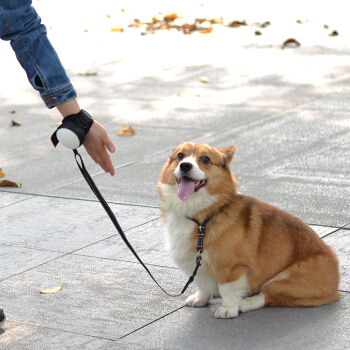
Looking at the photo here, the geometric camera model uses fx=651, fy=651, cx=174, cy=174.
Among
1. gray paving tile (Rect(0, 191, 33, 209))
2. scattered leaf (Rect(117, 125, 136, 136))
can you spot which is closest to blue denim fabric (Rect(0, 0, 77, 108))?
gray paving tile (Rect(0, 191, 33, 209))

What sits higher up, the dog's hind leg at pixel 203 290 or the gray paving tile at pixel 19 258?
the gray paving tile at pixel 19 258

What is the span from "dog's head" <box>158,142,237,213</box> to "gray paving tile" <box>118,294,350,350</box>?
716mm

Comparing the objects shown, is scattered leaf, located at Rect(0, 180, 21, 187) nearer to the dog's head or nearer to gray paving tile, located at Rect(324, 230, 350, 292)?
the dog's head

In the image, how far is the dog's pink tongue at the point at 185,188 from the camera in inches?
144

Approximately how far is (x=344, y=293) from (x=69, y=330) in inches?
65.1

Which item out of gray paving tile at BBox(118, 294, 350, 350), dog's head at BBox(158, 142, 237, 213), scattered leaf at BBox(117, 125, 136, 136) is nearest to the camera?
gray paving tile at BBox(118, 294, 350, 350)

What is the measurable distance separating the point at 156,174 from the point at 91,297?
2.54 meters

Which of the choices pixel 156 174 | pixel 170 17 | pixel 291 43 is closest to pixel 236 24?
pixel 170 17

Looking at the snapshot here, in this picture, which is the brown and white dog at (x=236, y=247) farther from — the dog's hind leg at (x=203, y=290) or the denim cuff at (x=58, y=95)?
the denim cuff at (x=58, y=95)

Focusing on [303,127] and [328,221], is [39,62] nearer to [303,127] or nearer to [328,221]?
[328,221]

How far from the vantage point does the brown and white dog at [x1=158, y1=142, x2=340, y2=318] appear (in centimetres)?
370

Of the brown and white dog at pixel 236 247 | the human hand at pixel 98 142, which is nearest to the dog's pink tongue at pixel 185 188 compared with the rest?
the brown and white dog at pixel 236 247

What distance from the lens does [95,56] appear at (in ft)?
42.3

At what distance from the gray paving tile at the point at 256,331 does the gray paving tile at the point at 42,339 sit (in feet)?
0.59
